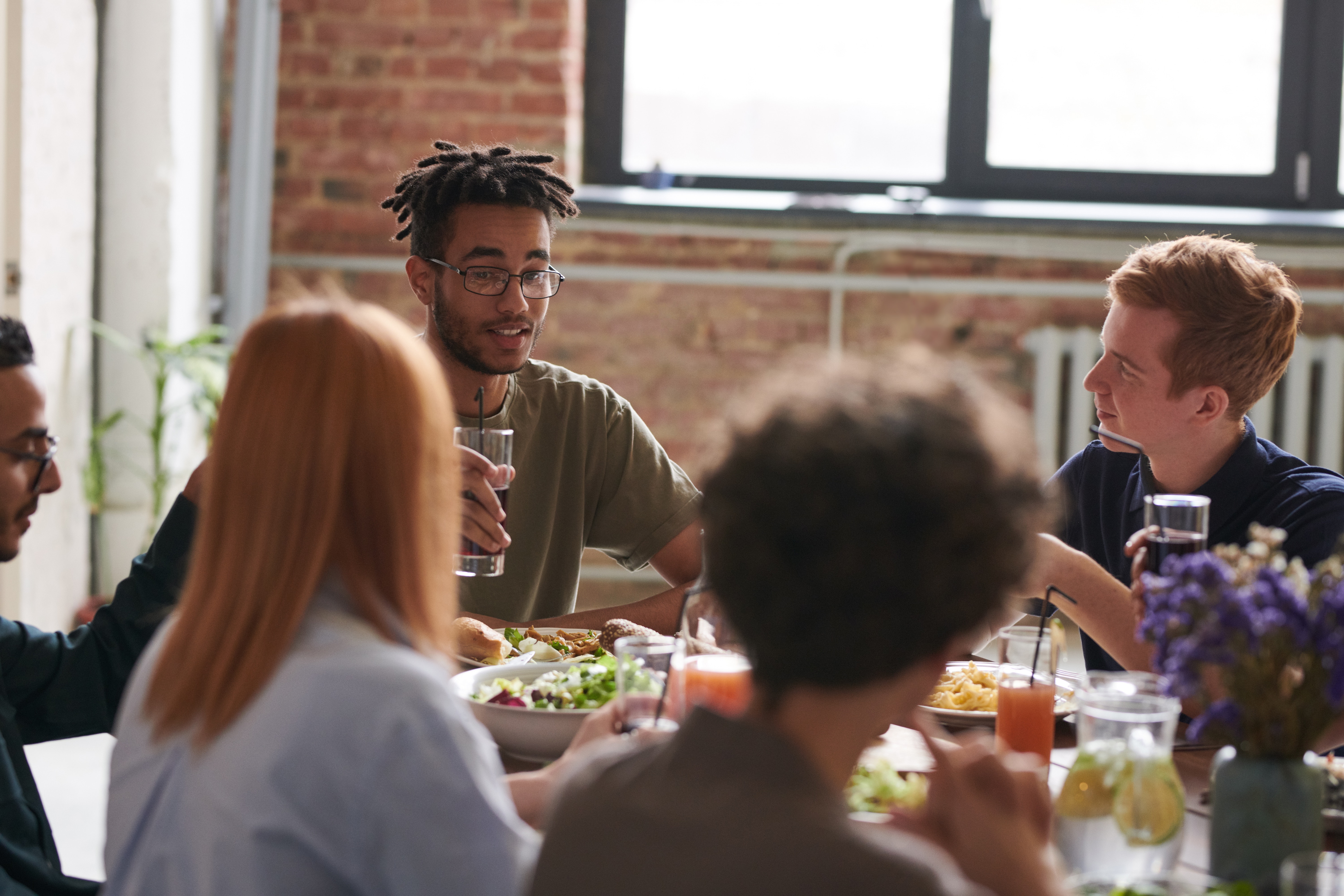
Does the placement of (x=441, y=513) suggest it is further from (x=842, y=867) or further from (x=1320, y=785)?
(x=1320, y=785)

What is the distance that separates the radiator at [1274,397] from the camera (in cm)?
373

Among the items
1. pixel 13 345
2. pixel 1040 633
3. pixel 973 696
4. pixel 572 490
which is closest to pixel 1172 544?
pixel 1040 633

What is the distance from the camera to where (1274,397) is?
12.5 feet

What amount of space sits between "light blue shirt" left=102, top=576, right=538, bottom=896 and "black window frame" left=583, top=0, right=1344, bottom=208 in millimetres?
3333

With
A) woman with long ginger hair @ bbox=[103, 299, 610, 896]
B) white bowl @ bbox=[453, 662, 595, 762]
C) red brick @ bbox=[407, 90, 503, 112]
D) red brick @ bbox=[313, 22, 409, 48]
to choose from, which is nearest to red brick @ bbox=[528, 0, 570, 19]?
red brick @ bbox=[407, 90, 503, 112]

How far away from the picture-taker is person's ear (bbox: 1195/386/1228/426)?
1.77 m

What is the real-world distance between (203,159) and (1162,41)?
279 centimetres

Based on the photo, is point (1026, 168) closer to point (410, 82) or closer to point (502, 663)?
point (410, 82)

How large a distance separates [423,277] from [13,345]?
0.76 m

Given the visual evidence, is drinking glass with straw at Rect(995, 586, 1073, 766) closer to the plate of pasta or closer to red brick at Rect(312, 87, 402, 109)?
the plate of pasta

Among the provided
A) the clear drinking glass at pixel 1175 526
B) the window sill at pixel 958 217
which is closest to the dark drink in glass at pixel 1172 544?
the clear drinking glass at pixel 1175 526

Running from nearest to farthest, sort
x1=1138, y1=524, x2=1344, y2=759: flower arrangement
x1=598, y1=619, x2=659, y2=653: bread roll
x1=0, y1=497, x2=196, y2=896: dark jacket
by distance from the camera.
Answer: x1=1138, y1=524, x2=1344, y2=759: flower arrangement
x1=0, y1=497, x2=196, y2=896: dark jacket
x1=598, y1=619, x2=659, y2=653: bread roll

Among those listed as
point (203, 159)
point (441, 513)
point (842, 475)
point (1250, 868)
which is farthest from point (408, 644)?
point (203, 159)

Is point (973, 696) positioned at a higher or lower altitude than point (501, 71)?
lower
